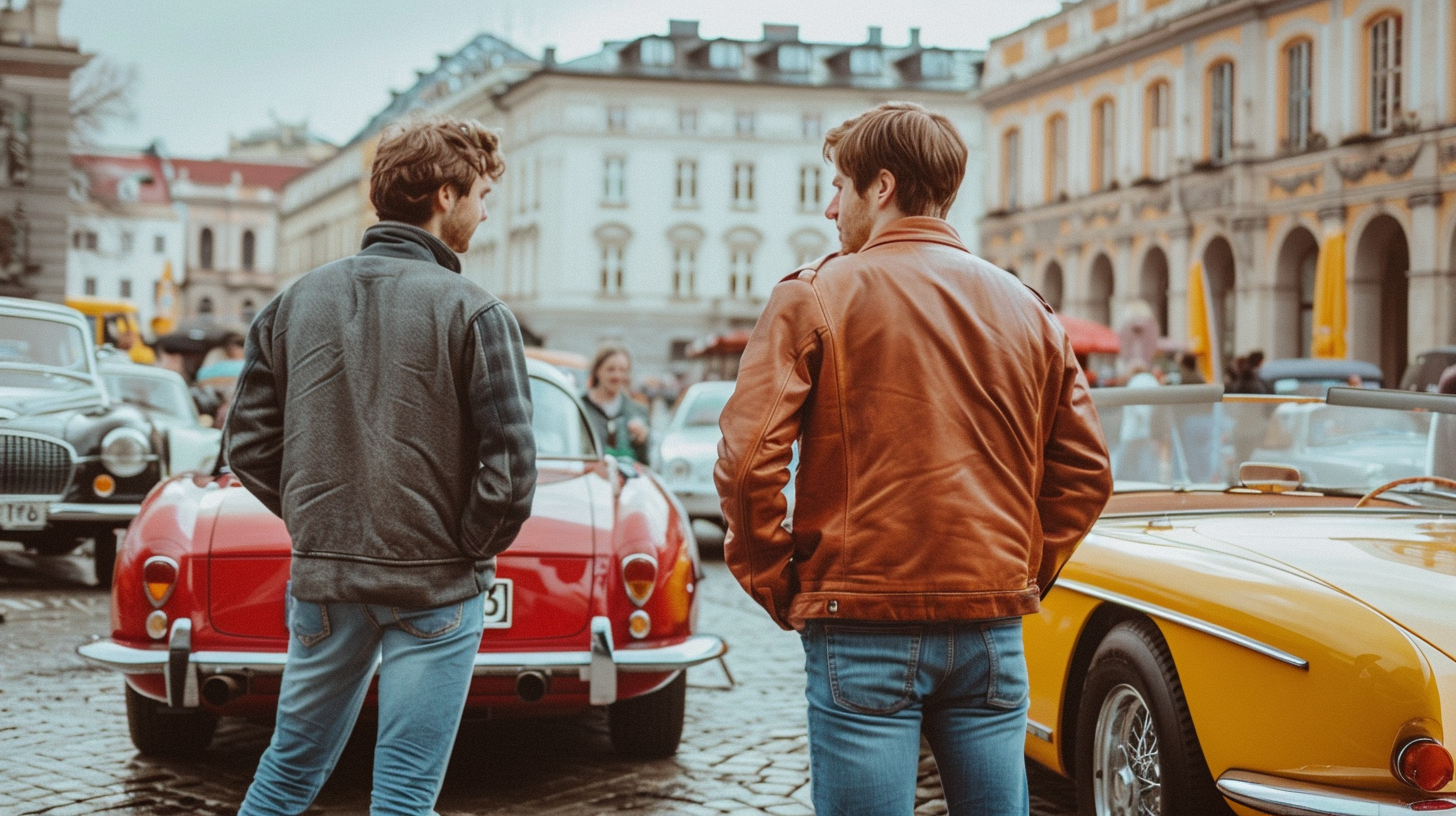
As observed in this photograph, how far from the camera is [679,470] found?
48.9 ft

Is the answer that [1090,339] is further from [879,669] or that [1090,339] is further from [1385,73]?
[879,669]

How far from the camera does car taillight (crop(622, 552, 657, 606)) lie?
5551mm

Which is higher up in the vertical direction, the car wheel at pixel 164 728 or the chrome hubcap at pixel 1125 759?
the chrome hubcap at pixel 1125 759

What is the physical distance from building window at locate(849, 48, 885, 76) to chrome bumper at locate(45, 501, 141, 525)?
64.7 meters

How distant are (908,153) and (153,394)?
12.2m

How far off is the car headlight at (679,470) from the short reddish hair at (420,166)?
451 inches

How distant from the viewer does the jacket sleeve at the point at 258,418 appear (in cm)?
341

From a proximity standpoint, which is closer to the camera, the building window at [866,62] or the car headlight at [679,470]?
the car headlight at [679,470]

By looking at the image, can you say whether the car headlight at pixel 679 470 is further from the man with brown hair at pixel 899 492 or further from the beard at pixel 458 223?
the man with brown hair at pixel 899 492

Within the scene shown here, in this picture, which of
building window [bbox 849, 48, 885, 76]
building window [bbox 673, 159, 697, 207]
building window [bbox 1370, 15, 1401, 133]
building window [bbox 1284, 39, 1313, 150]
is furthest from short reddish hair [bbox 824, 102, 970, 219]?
building window [bbox 849, 48, 885, 76]

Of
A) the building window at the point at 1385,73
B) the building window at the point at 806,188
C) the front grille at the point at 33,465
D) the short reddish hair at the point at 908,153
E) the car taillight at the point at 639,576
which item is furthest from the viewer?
the building window at the point at 806,188

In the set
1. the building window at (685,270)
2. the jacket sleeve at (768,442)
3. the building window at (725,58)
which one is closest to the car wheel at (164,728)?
the jacket sleeve at (768,442)

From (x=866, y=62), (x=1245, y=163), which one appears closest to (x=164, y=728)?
(x=1245, y=163)

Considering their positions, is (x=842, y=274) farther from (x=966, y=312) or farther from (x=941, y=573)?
(x=941, y=573)
